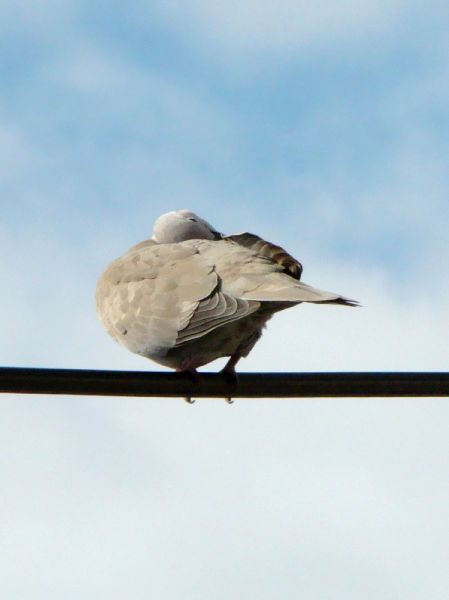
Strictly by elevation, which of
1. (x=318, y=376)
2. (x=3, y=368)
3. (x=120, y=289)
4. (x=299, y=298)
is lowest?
(x=3, y=368)

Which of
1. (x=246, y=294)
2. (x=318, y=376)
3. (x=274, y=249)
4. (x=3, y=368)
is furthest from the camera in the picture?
(x=274, y=249)

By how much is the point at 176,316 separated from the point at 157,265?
79 cm

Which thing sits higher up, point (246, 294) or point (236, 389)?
point (246, 294)

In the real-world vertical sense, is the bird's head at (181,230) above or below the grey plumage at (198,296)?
above

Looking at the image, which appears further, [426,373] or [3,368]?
[426,373]

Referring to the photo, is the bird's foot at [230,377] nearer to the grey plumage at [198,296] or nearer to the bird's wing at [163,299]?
the grey plumage at [198,296]

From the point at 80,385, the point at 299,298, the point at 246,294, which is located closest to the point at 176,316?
the point at 246,294

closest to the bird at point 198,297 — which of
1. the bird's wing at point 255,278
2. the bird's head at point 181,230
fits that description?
the bird's wing at point 255,278

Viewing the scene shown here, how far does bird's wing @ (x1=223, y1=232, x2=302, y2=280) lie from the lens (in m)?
7.26

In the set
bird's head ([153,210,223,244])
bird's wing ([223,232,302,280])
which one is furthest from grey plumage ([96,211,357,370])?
bird's head ([153,210,223,244])

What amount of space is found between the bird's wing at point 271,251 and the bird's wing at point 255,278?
0.09 feet

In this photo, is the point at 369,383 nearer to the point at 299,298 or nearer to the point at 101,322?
the point at 299,298

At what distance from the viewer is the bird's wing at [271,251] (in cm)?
726

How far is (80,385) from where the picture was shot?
5.24 m
